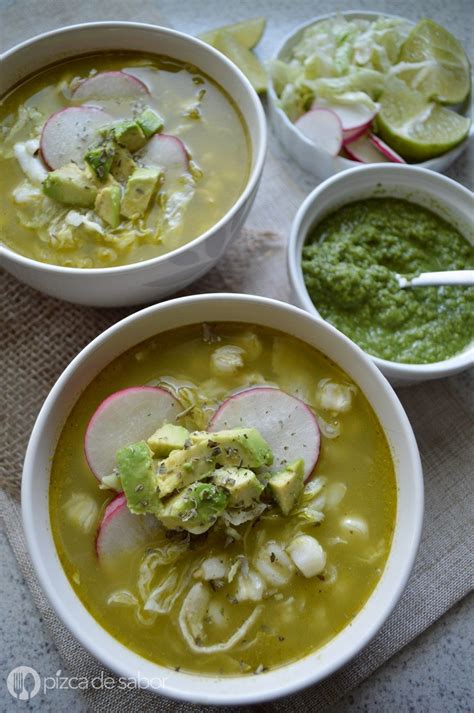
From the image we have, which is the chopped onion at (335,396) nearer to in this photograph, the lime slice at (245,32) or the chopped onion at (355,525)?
the chopped onion at (355,525)

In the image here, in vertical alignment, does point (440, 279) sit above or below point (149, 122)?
below

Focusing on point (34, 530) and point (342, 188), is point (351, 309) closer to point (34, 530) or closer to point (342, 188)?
point (342, 188)

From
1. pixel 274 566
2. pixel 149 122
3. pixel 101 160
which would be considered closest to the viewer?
pixel 274 566

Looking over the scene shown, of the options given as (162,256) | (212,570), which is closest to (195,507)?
(212,570)

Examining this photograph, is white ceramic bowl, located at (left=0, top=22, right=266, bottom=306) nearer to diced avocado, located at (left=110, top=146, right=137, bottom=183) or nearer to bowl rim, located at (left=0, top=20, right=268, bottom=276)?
bowl rim, located at (left=0, top=20, right=268, bottom=276)

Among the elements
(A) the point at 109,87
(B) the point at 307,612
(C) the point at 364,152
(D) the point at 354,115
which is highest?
(A) the point at 109,87

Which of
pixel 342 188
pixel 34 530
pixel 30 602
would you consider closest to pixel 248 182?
pixel 342 188

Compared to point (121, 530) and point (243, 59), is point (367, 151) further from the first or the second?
point (121, 530)
